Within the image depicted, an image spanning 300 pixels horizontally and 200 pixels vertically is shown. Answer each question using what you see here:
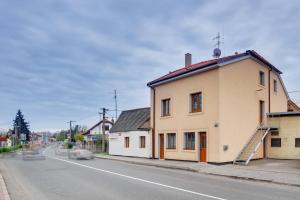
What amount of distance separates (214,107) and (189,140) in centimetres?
374

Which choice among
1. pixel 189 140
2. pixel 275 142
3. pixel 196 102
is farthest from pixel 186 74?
pixel 275 142

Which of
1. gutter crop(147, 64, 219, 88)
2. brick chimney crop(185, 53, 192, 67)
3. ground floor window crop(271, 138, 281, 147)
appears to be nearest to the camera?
gutter crop(147, 64, 219, 88)

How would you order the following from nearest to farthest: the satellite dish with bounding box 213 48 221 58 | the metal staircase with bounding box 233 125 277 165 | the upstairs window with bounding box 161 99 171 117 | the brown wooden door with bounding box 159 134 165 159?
the metal staircase with bounding box 233 125 277 165 → the brown wooden door with bounding box 159 134 165 159 → the upstairs window with bounding box 161 99 171 117 → the satellite dish with bounding box 213 48 221 58

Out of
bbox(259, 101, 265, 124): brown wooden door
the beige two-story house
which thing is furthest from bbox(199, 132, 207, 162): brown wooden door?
bbox(259, 101, 265, 124): brown wooden door

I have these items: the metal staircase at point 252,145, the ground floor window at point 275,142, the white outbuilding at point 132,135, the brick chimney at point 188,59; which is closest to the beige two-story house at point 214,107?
the metal staircase at point 252,145

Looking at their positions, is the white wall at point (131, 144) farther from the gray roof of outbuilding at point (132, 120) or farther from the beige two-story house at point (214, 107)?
the beige two-story house at point (214, 107)

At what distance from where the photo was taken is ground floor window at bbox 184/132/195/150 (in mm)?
26047

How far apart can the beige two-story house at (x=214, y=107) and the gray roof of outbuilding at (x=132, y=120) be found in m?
3.89

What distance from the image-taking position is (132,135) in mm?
35406

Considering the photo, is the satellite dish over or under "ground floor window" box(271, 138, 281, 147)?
over

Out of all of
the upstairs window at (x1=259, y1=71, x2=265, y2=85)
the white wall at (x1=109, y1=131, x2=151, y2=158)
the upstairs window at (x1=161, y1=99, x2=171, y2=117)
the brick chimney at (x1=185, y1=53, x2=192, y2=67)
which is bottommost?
the white wall at (x1=109, y1=131, x2=151, y2=158)

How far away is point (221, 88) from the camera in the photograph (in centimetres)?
2391

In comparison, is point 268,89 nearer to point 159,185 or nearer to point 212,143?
point 212,143

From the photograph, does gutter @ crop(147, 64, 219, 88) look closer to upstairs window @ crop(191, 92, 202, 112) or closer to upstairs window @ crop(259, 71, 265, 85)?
upstairs window @ crop(191, 92, 202, 112)
